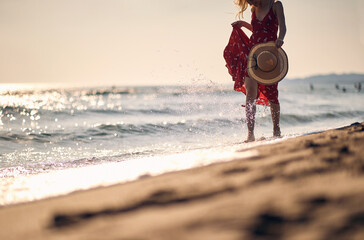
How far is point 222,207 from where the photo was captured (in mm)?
1315

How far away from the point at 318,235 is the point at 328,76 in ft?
543

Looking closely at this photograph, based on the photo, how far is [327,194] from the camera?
4.43ft

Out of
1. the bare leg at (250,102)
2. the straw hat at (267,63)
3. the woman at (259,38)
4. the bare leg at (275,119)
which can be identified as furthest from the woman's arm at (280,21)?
the bare leg at (275,119)


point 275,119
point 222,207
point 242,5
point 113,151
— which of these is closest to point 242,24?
point 242,5

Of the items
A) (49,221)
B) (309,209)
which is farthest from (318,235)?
(49,221)

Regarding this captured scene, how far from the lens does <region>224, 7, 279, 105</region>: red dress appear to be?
458cm

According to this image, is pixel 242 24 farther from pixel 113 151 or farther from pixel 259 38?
pixel 113 151

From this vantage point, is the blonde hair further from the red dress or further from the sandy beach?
the sandy beach

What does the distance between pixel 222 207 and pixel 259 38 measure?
369 cm

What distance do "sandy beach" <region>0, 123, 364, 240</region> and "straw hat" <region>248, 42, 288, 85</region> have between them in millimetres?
2677

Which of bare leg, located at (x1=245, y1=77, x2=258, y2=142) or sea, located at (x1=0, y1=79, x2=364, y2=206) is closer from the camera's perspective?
sea, located at (x1=0, y1=79, x2=364, y2=206)

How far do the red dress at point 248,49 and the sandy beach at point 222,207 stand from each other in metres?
2.91

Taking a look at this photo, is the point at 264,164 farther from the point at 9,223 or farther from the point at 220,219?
the point at 9,223

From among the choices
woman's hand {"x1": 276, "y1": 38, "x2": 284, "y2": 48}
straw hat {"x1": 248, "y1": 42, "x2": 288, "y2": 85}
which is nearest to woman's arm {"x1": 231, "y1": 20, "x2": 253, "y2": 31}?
straw hat {"x1": 248, "y1": 42, "x2": 288, "y2": 85}
